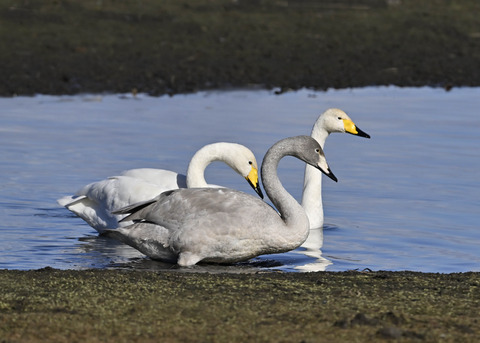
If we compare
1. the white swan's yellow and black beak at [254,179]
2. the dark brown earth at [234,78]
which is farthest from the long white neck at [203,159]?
the dark brown earth at [234,78]

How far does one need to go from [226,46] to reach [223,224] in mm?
11682

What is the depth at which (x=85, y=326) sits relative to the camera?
4812 millimetres

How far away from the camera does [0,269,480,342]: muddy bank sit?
4.73m

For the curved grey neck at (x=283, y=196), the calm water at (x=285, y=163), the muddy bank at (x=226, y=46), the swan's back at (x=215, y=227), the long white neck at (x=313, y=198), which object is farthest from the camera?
the muddy bank at (x=226, y=46)

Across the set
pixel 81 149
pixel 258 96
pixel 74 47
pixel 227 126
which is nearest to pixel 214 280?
pixel 81 149

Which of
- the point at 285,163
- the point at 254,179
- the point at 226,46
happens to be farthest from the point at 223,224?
the point at 226,46

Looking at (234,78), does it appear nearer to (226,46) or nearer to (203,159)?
(226,46)

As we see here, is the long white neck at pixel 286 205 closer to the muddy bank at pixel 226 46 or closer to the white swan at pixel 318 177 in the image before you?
the white swan at pixel 318 177

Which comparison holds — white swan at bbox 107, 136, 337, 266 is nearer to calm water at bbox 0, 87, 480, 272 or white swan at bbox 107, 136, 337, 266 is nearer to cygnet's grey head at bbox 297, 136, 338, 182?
cygnet's grey head at bbox 297, 136, 338, 182

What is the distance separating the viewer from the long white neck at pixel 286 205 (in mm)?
7441

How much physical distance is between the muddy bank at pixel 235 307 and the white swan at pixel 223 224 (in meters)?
1.03

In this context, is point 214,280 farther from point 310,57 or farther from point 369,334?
point 310,57

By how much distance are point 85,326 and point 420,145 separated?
26.9 feet

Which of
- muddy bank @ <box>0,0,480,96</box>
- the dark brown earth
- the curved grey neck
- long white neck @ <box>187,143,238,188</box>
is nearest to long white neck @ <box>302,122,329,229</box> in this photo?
long white neck @ <box>187,143,238,188</box>
